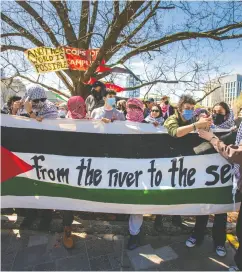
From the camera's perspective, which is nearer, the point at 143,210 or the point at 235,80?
the point at 143,210

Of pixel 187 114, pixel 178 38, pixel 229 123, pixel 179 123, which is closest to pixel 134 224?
pixel 179 123

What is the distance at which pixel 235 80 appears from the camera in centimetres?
7681

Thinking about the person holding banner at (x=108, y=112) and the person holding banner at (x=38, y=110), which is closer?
the person holding banner at (x=38, y=110)

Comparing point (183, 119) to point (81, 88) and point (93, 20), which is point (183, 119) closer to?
point (81, 88)

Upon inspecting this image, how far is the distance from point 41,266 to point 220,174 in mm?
2208

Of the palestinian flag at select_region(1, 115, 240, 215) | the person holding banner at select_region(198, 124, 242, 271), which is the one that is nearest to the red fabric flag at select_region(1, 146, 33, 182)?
the palestinian flag at select_region(1, 115, 240, 215)

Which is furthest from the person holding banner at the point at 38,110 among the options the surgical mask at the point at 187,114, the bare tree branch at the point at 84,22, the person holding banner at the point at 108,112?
the bare tree branch at the point at 84,22

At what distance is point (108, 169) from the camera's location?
120 inches

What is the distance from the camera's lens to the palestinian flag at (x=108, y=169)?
3016 millimetres

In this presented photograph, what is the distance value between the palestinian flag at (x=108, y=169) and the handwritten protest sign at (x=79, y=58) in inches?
83.4

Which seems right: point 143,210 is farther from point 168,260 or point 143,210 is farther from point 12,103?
point 12,103

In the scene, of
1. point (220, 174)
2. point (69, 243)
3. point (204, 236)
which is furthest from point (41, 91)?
point (204, 236)

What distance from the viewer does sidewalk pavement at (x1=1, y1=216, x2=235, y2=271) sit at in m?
2.85

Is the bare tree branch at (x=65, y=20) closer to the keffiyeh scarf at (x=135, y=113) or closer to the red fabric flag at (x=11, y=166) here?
the keffiyeh scarf at (x=135, y=113)
